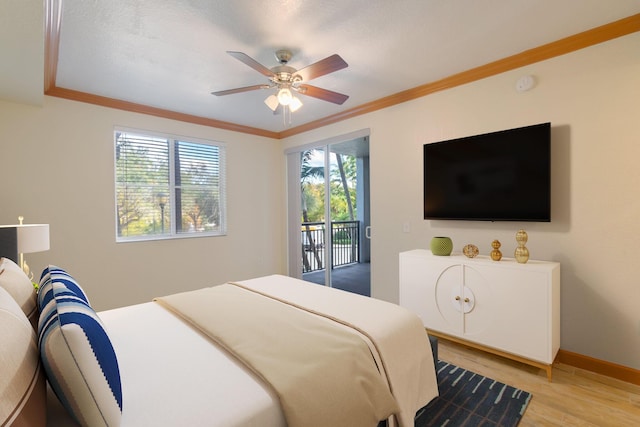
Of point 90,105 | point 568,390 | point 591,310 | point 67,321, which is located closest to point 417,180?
point 591,310

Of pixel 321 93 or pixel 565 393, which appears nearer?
pixel 565 393

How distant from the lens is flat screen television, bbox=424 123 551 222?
2389mm

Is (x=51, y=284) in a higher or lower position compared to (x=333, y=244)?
higher

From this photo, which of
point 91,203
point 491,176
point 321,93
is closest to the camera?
point 321,93

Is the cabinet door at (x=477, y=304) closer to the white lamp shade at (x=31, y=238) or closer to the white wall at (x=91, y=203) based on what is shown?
the white wall at (x=91, y=203)

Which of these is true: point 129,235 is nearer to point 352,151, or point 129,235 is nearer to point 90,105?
point 90,105

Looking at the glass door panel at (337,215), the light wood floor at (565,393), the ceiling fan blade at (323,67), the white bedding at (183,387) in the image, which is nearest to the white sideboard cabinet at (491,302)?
the light wood floor at (565,393)

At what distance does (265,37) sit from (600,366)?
11.3ft

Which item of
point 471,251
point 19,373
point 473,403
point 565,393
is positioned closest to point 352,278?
point 471,251

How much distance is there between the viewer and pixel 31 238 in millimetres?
2084

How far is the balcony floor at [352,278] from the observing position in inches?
153

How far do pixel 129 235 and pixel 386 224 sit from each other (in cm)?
303

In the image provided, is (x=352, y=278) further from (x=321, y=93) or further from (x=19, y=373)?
(x=19, y=373)

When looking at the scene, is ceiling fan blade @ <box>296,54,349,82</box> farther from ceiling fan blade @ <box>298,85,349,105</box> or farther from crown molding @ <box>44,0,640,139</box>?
crown molding @ <box>44,0,640,139</box>
